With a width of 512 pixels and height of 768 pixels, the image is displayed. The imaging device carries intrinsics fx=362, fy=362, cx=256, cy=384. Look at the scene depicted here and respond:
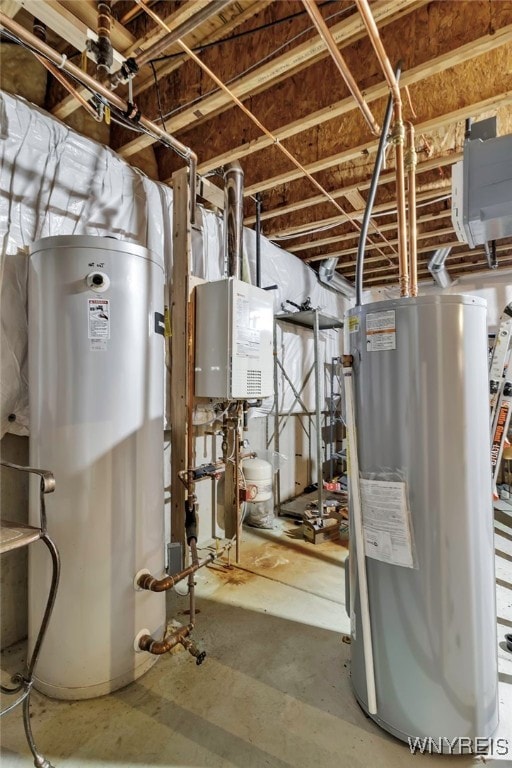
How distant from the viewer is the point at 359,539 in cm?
133

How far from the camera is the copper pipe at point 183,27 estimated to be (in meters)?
1.33

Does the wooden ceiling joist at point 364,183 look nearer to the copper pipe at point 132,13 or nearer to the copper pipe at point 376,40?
the copper pipe at point 376,40

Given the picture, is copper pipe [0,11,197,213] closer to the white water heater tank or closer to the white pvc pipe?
the white water heater tank

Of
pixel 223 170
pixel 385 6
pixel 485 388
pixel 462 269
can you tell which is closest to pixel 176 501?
pixel 485 388

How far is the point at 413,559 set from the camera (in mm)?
1229

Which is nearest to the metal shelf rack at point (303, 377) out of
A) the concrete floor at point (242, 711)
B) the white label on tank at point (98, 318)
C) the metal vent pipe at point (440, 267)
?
the metal vent pipe at point (440, 267)

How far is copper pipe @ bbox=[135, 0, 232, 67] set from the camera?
4.35 ft

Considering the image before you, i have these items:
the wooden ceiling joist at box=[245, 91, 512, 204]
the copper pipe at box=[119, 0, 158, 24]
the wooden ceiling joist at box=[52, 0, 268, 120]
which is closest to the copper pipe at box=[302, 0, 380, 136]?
the wooden ceiling joist at box=[245, 91, 512, 204]

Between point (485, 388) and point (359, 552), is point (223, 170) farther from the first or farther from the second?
point (359, 552)

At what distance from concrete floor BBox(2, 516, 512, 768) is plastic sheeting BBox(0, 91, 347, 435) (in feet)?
4.03

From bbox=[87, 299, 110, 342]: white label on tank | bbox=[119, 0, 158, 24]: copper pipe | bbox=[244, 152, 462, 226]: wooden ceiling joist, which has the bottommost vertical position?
bbox=[87, 299, 110, 342]: white label on tank

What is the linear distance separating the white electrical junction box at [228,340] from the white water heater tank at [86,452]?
0.64m

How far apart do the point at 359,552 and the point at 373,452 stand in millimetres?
368

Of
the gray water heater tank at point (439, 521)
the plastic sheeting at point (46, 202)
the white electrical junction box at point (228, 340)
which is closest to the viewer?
the gray water heater tank at point (439, 521)
